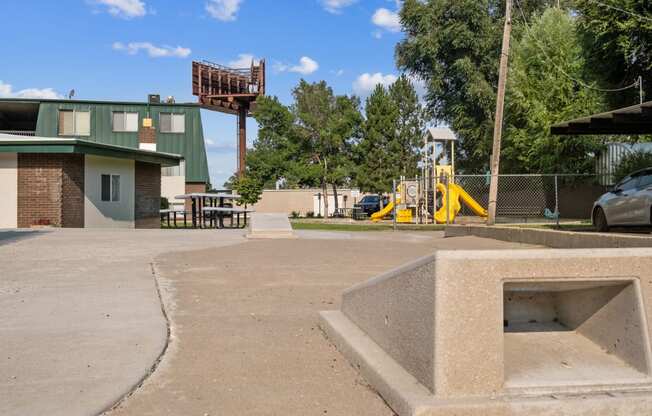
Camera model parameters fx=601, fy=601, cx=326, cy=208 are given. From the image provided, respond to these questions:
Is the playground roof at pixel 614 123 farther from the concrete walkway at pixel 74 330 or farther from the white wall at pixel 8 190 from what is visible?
the white wall at pixel 8 190

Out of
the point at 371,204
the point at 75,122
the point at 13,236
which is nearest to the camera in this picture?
the point at 13,236

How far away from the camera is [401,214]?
31.5 m

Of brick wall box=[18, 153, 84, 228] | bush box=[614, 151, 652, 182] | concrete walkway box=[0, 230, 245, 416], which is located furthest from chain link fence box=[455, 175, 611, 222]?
concrete walkway box=[0, 230, 245, 416]

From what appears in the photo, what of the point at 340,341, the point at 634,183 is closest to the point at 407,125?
the point at 634,183

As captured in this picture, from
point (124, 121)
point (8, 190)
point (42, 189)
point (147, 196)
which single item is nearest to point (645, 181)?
point (42, 189)

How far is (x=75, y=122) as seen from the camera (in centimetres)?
4100

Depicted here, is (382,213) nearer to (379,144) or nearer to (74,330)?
(379,144)

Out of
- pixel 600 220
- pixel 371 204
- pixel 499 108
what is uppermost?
pixel 499 108

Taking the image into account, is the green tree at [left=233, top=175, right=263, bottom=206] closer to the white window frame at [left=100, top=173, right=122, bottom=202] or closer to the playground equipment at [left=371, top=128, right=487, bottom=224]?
the playground equipment at [left=371, top=128, right=487, bottom=224]

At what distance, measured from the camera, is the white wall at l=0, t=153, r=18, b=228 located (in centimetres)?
2212

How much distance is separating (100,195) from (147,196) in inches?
128

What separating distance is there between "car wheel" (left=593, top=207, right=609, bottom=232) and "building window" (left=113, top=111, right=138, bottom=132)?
3372 cm

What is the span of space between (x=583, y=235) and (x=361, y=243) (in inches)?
238

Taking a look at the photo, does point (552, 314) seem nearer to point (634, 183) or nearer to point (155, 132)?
point (634, 183)
